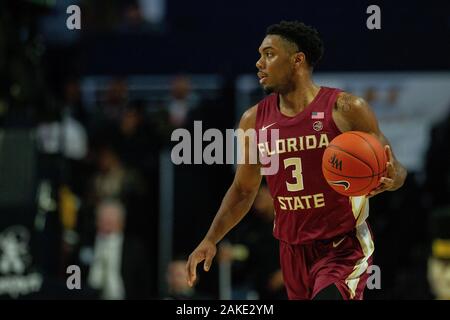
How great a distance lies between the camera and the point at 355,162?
14.2ft

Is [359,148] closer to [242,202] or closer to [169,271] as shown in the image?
[242,202]

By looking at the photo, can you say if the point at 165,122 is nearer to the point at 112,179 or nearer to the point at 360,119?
the point at 112,179

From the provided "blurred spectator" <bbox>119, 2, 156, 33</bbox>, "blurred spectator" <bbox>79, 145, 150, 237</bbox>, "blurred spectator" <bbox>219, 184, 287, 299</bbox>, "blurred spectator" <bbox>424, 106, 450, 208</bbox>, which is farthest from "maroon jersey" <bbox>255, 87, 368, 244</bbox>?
"blurred spectator" <bbox>119, 2, 156, 33</bbox>

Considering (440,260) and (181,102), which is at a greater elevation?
(181,102)

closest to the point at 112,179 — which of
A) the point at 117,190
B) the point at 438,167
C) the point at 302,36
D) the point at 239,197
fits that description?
the point at 117,190

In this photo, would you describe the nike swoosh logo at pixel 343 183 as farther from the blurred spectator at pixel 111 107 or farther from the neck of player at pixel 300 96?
the blurred spectator at pixel 111 107

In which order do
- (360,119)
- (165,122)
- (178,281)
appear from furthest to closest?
(165,122) → (178,281) → (360,119)

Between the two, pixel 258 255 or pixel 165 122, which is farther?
pixel 165 122

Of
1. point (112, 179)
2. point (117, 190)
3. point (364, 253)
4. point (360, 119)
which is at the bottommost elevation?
point (364, 253)

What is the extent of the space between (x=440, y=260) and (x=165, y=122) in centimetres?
275

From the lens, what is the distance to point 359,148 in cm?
433

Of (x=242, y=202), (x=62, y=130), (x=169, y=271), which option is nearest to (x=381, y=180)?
(x=242, y=202)

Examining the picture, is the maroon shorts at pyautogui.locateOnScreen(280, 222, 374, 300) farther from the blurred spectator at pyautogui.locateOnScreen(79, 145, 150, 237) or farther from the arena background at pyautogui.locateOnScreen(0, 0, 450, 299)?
the blurred spectator at pyautogui.locateOnScreen(79, 145, 150, 237)

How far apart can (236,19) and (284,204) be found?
5.99 feet
